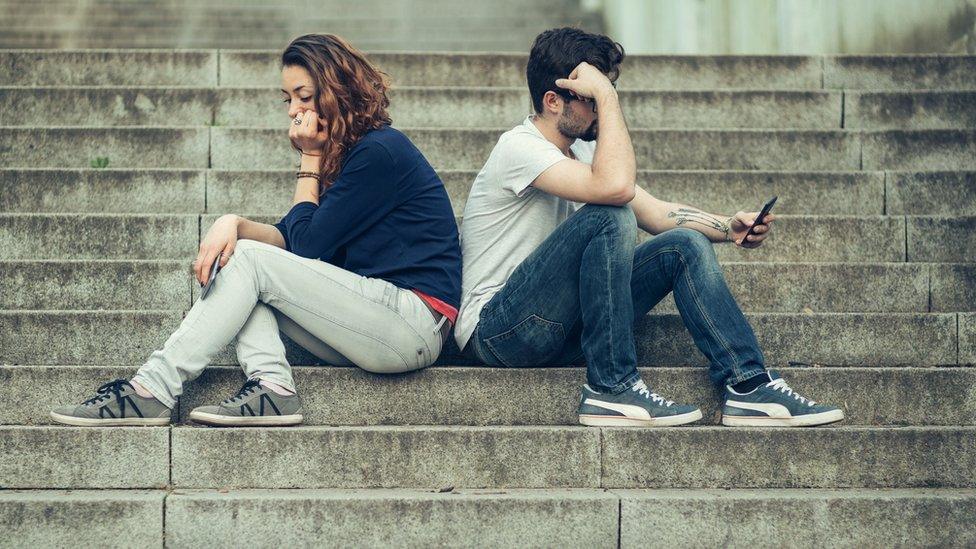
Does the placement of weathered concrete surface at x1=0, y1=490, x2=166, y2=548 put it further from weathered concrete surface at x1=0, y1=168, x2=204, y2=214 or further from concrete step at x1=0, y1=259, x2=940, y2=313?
weathered concrete surface at x1=0, y1=168, x2=204, y2=214

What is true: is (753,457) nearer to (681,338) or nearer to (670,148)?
(681,338)

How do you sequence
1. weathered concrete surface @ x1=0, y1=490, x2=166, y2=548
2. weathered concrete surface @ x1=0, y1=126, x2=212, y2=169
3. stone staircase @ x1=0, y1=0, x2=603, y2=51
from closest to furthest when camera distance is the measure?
1. weathered concrete surface @ x1=0, y1=490, x2=166, y2=548
2. weathered concrete surface @ x1=0, y1=126, x2=212, y2=169
3. stone staircase @ x1=0, y1=0, x2=603, y2=51

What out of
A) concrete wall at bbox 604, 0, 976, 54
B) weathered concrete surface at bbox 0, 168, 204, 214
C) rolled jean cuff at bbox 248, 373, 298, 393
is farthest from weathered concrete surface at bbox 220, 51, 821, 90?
rolled jean cuff at bbox 248, 373, 298, 393

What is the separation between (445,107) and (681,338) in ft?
8.19

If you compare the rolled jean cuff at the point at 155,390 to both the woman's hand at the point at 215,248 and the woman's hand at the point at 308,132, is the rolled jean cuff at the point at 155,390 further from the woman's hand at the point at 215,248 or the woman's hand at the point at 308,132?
the woman's hand at the point at 308,132

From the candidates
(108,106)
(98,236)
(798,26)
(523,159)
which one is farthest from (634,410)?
(798,26)

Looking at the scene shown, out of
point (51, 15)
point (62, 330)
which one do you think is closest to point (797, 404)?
point (62, 330)

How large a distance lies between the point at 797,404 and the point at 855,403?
0.36 meters

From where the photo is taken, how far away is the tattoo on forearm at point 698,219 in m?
4.05

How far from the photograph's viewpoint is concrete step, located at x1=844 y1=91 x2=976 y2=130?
609cm

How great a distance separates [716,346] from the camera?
3.78m

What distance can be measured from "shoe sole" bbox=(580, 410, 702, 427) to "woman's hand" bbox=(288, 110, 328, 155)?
1295mm

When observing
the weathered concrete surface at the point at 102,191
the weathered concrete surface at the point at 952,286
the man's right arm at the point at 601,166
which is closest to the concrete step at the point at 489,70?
the weathered concrete surface at the point at 102,191

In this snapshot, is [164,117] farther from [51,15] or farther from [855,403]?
[51,15]
